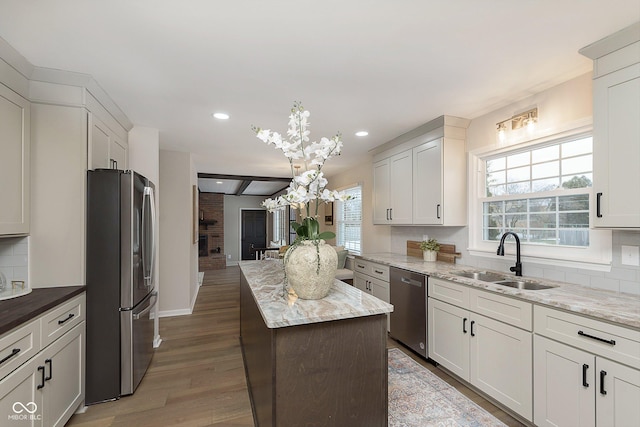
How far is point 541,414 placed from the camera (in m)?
1.86

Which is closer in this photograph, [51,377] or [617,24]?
[617,24]

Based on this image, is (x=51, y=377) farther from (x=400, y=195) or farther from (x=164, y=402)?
(x=400, y=195)

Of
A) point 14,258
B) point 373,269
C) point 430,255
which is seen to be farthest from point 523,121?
point 14,258

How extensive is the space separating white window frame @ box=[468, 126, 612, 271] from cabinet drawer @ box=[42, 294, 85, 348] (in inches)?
136

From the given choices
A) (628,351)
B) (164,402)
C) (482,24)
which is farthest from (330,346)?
(482,24)

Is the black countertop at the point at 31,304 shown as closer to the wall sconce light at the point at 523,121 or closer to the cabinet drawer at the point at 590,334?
the cabinet drawer at the point at 590,334

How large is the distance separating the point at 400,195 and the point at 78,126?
3.25 meters

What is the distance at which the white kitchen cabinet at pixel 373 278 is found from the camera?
11.3 ft

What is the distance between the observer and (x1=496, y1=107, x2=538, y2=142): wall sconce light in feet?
8.08

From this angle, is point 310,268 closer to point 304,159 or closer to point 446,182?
point 304,159

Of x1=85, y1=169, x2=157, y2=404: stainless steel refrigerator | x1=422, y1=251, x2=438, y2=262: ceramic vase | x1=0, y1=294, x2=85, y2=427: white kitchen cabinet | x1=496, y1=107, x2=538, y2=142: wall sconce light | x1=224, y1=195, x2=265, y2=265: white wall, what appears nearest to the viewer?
x1=0, y1=294, x2=85, y2=427: white kitchen cabinet

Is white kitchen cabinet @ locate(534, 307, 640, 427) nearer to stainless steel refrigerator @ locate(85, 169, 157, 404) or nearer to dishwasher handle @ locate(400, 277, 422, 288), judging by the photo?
dishwasher handle @ locate(400, 277, 422, 288)

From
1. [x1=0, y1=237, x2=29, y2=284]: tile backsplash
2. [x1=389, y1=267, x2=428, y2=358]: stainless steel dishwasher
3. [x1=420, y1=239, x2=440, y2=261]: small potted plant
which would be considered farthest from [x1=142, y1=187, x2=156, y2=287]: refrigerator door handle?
[x1=420, y1=239, x2=440, y2=261]: small potted plant

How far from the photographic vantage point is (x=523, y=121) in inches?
99.6
